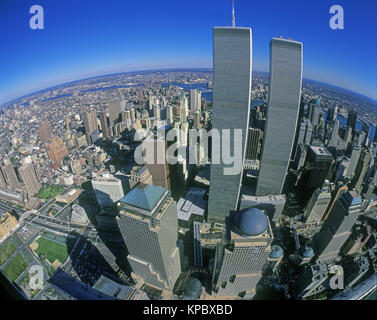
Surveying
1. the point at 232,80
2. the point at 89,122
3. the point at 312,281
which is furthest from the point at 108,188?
the point at 89,122

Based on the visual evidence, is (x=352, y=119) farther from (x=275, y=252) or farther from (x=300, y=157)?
(x=275, y=252)

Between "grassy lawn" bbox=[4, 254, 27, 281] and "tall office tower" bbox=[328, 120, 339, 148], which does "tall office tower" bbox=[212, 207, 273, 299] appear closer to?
"grassy lawn" bbox=[4, 254, 27, 281]

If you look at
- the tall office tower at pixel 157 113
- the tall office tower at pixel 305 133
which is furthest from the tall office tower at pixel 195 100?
the tall office tower at pixel 305 133

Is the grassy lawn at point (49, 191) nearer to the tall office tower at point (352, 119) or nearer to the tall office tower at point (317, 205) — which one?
the tall office tower at point (317, 205)

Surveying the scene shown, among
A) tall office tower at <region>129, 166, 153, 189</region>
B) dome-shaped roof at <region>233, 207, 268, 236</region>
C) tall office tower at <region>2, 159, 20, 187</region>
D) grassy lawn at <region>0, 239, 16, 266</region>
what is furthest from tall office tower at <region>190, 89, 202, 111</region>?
dome-shaped roof at <region>233, 207, 268, 236</region>

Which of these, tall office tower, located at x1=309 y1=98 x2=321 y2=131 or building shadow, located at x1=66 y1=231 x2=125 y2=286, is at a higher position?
tall office tower, located at x1=309 y1=98 x2=321 y2=131

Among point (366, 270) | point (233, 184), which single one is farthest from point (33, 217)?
point (366, 270)

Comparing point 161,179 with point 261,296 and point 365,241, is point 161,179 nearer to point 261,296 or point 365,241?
point 261,296
